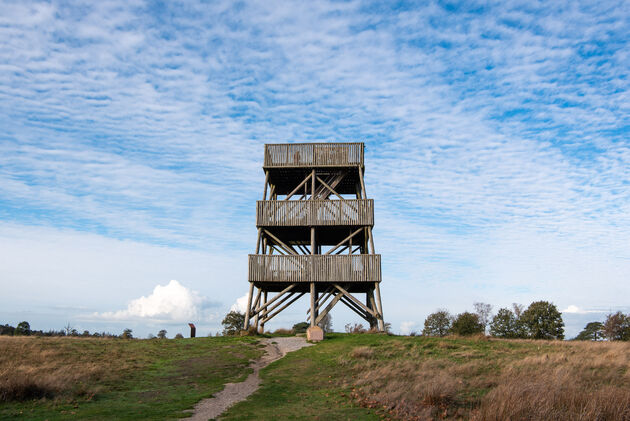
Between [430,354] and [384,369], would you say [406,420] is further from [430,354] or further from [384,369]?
[430,354]

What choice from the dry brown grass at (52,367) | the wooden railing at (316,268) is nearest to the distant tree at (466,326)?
the wooden railing at (316,268)

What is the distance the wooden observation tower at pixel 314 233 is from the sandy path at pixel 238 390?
406 centimetres

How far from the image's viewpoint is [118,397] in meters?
14.8

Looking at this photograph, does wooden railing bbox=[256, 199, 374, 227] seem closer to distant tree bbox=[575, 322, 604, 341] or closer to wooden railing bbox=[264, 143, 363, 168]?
wooden railing bbox=[264, 143, 363, 168]

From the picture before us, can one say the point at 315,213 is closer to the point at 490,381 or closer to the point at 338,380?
the point at 338,380

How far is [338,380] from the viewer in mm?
17141

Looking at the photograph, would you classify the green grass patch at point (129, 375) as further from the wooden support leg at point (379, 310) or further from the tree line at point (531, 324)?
the tree line at point (531, 324)

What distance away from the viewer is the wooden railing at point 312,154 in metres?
32.9

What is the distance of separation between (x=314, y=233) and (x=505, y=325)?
2961 cm

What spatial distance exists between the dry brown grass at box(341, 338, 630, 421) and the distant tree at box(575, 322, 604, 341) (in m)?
31.3

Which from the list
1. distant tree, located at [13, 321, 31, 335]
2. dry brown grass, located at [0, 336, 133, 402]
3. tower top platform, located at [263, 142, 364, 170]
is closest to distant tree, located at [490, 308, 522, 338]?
tower top platform, located at [263, 142, 364, 170]

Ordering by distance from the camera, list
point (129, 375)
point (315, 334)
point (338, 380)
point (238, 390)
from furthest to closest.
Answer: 1. point (315, 334)
2. point (129, 375)
3. point (338, 380)
4. point (238, 390)

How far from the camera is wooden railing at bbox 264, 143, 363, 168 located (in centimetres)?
3291

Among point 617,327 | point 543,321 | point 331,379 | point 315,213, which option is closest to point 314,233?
point 315,213
